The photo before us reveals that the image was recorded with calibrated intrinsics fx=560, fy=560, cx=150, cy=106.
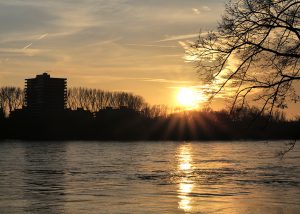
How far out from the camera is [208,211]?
2159cm

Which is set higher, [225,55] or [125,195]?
[225,55]

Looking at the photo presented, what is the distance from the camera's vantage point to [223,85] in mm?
18094

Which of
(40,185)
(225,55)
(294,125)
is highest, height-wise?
(225,55)

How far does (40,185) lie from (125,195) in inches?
328

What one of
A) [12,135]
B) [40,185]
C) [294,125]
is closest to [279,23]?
[294,125]

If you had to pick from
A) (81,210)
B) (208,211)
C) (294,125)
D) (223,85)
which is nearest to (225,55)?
(223,85)

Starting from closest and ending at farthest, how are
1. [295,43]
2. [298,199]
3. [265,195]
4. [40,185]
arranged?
[295,43], [298,199], [265,195], [40,185]

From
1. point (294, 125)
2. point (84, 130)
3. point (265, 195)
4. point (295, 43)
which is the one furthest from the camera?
point (84, 130)

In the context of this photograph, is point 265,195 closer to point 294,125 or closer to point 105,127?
point 294,125

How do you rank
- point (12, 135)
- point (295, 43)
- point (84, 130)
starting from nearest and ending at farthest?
1. point (295, 43)
2. point (12, 135)
3. point (84, 130)

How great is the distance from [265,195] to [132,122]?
144467 mm

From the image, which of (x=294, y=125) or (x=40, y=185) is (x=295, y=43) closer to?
(x=294, y=125)

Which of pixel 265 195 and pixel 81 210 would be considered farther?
pixel 265 195

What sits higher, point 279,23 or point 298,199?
point 279,23
